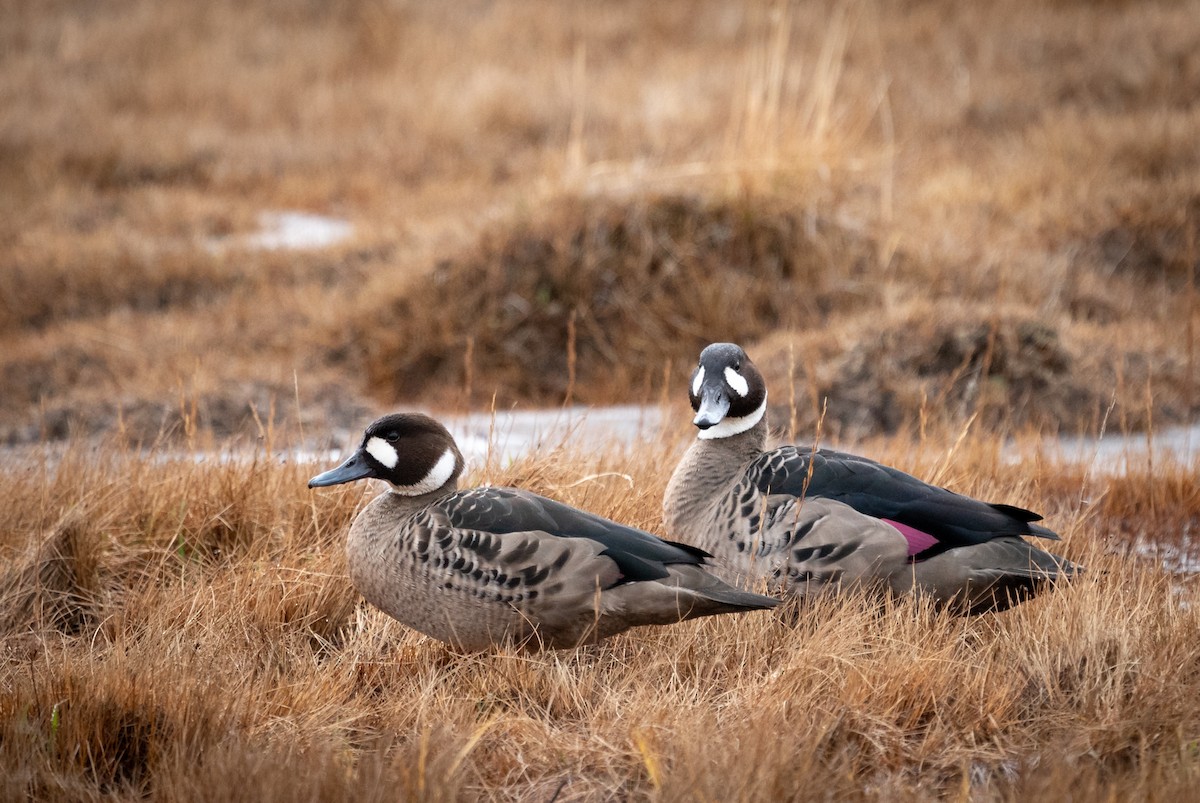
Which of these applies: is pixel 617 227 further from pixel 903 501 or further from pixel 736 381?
pixel 903 501

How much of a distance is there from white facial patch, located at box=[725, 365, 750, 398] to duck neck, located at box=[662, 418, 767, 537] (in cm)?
18

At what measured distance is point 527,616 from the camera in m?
3.33

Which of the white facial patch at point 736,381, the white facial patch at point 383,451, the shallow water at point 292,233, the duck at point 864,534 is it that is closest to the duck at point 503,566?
the white facial patch at point 383,451

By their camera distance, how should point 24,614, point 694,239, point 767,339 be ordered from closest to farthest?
point 24,614 < point 767,339 < point 694,239

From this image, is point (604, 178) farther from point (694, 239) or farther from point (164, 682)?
point (164, 682)

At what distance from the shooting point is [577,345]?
8.25 meters

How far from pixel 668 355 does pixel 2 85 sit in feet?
37.2

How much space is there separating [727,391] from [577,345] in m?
4.33

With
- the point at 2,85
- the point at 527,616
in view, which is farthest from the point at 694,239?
the point at 2,85

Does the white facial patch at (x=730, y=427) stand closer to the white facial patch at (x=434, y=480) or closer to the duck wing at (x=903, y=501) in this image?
the duck wing at (x=903, y=501)

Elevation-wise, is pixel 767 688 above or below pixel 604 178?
below

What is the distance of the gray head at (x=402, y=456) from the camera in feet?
11.6

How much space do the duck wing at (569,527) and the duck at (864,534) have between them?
36 centimetres

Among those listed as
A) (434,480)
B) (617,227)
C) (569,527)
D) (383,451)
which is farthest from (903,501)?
(617,227)
